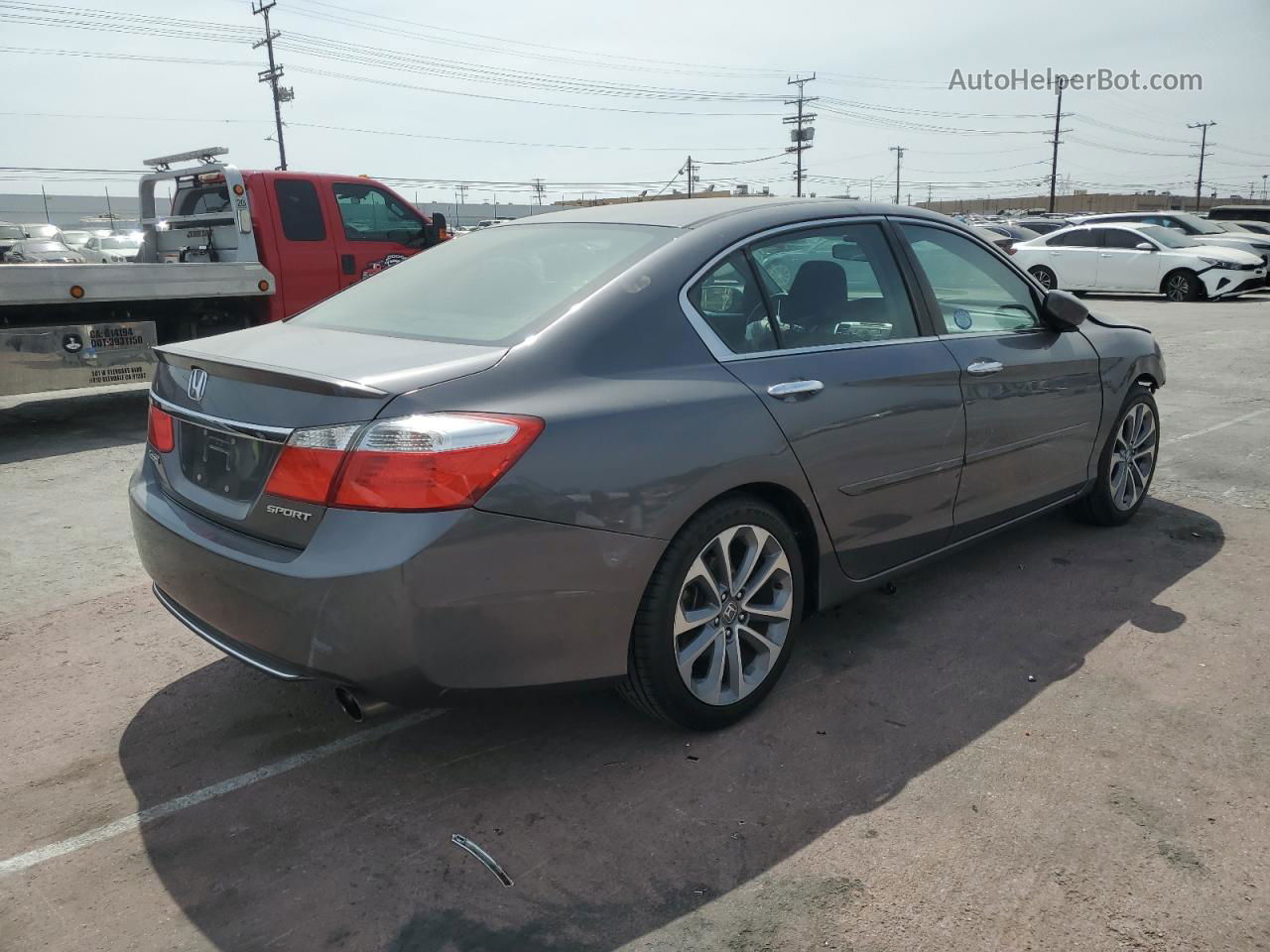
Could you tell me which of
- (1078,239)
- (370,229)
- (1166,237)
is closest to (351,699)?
(370,229)

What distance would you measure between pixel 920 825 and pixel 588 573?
1115 millimetres

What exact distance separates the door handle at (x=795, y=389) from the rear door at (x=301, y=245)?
7.16 m

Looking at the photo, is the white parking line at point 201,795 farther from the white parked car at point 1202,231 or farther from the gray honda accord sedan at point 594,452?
the white parked car at point 1202,231

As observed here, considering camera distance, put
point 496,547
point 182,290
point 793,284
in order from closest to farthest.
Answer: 1. point 496,547
2. point 793,284
3. point 182,290

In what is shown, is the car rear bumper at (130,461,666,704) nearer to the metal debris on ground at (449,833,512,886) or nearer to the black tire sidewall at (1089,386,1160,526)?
the metal debris on ground at (449,833,512,886)

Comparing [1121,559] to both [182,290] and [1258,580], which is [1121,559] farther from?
[182,290]

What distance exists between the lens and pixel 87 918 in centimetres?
235

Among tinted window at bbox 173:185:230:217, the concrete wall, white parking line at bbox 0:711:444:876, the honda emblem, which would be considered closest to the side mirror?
white parking line at bbox 0:711:444:876

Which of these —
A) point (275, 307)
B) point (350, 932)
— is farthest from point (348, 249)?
point (350, 932)

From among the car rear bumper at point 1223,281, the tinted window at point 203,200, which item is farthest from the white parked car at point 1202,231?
the tinted window at point 203,200

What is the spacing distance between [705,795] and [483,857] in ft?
2.11

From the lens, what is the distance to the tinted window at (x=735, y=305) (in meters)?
3.13

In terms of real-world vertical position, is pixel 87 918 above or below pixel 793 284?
below

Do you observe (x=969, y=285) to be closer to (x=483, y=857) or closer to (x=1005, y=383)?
(x=1005, y=383)
